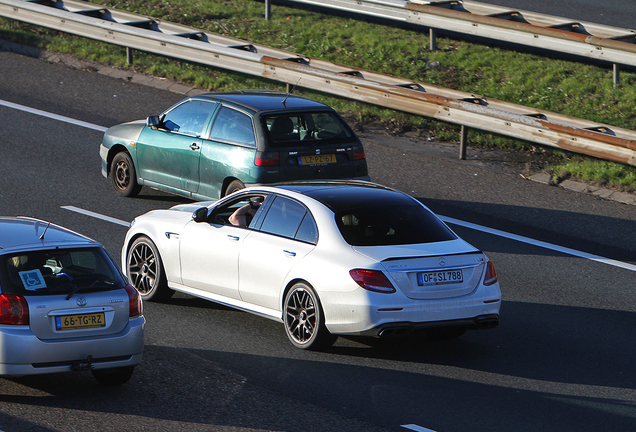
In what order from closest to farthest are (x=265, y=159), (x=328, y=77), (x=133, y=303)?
(x=133, y=303) < (x=265, y=159) < (x=328, y=77)

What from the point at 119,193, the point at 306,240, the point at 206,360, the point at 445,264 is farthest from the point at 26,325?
the point at 119,193

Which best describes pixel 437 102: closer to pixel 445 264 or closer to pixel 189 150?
pixel 189 150

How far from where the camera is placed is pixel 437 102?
1587cm

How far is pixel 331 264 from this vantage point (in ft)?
28.2

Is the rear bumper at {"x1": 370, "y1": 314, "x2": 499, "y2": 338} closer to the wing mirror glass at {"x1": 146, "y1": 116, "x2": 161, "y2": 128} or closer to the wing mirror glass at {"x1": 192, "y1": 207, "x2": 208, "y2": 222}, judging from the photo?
the wing mirror glass at {"x1": 192, "y1": 207, "x2": 208, "y2": 222}

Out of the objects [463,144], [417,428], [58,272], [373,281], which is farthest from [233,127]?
[417,428]

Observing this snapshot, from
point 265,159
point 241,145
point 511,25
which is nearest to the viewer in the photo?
point 265,159

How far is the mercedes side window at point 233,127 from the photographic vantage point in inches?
495

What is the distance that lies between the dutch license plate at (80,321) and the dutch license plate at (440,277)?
109 inches

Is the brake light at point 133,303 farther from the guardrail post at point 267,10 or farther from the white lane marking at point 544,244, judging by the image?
the guardrail post at point 267,10

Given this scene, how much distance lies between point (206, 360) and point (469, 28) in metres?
11.6

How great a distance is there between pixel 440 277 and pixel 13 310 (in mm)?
3631

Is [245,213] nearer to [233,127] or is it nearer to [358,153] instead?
[233,127]

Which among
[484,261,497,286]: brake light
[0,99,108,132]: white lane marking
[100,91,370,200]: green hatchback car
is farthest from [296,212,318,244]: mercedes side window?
[0,99,108,132]: white lane marking
